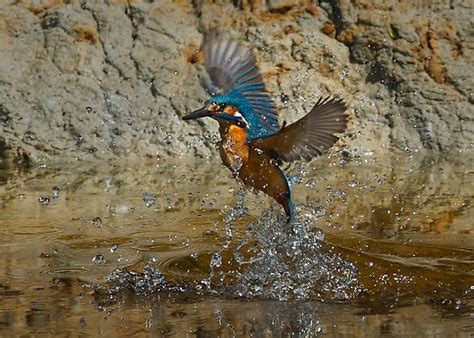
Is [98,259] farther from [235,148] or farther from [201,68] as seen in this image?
[201,68]

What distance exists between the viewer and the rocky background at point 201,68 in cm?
838

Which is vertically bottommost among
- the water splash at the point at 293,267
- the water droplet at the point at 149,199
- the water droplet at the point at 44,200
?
the water splash at the point at 293,267

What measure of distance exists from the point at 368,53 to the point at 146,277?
14.2 feet


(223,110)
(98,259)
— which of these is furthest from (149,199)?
(223,110)

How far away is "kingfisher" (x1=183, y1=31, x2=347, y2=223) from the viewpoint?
179 inches

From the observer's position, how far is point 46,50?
8.55 meters

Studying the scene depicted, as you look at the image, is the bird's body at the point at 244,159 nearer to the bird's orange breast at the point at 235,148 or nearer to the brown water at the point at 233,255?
the bird's orange breast at the point at 235,148

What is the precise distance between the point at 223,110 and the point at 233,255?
801mm

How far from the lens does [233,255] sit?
5.22 meters

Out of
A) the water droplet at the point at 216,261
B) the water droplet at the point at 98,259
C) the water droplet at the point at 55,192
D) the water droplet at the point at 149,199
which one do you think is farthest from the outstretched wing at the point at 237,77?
the water droplet at the point at 55,192

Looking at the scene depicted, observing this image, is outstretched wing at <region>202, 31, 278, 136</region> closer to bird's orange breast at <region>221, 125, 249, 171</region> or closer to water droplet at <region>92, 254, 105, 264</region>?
bird's orange breast at <region>221, 125, 249, 171</region>

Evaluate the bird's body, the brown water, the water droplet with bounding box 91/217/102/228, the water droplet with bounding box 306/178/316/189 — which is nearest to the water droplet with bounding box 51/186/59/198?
the brown water

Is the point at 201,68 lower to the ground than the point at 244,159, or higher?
higher

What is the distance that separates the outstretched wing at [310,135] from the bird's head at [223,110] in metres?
0.14
